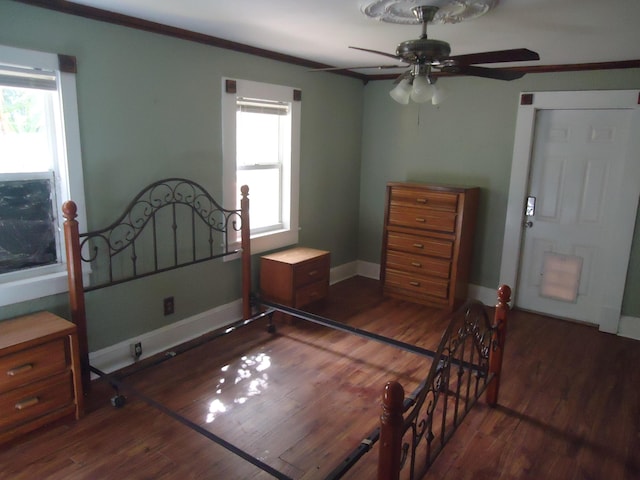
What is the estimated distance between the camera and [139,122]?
118 inches

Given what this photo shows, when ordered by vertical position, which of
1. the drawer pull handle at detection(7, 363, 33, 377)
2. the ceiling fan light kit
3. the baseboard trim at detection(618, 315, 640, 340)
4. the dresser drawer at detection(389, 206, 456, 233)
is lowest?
the baseboard trim at detection(618, 315, 640, 340)

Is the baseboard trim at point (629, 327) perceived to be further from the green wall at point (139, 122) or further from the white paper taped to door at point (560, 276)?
the green wall at point (139, 122)

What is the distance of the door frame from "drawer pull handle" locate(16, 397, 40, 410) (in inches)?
149

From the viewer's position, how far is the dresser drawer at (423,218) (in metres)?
4.25

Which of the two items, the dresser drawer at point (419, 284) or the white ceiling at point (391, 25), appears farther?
the dresser drawer at point (419, 284)

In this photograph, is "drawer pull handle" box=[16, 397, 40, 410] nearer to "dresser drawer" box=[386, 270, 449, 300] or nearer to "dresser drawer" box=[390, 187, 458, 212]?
"dresser drawer" box=[386, 270, 449, 300]

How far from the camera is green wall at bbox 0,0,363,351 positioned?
8.69ft

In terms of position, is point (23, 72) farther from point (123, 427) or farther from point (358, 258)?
point (358, 258)

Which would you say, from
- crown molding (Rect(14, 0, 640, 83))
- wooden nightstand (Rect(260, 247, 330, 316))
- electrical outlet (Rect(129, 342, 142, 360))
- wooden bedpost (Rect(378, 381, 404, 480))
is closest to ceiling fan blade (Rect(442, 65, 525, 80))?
crown molding (Rect(14, 0, 640, 83))

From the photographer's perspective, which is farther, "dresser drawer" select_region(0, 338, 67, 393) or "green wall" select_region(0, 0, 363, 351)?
"green wall" select_region(0, 0, 363, 351)

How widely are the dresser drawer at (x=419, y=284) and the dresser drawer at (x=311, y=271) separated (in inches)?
29.6

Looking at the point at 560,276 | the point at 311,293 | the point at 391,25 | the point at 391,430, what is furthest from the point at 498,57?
the point at 560,276

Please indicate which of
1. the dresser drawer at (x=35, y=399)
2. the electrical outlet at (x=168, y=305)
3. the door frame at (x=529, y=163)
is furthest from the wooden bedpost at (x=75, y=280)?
the door frame at (x=529, y=163)

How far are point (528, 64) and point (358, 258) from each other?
102 inches
